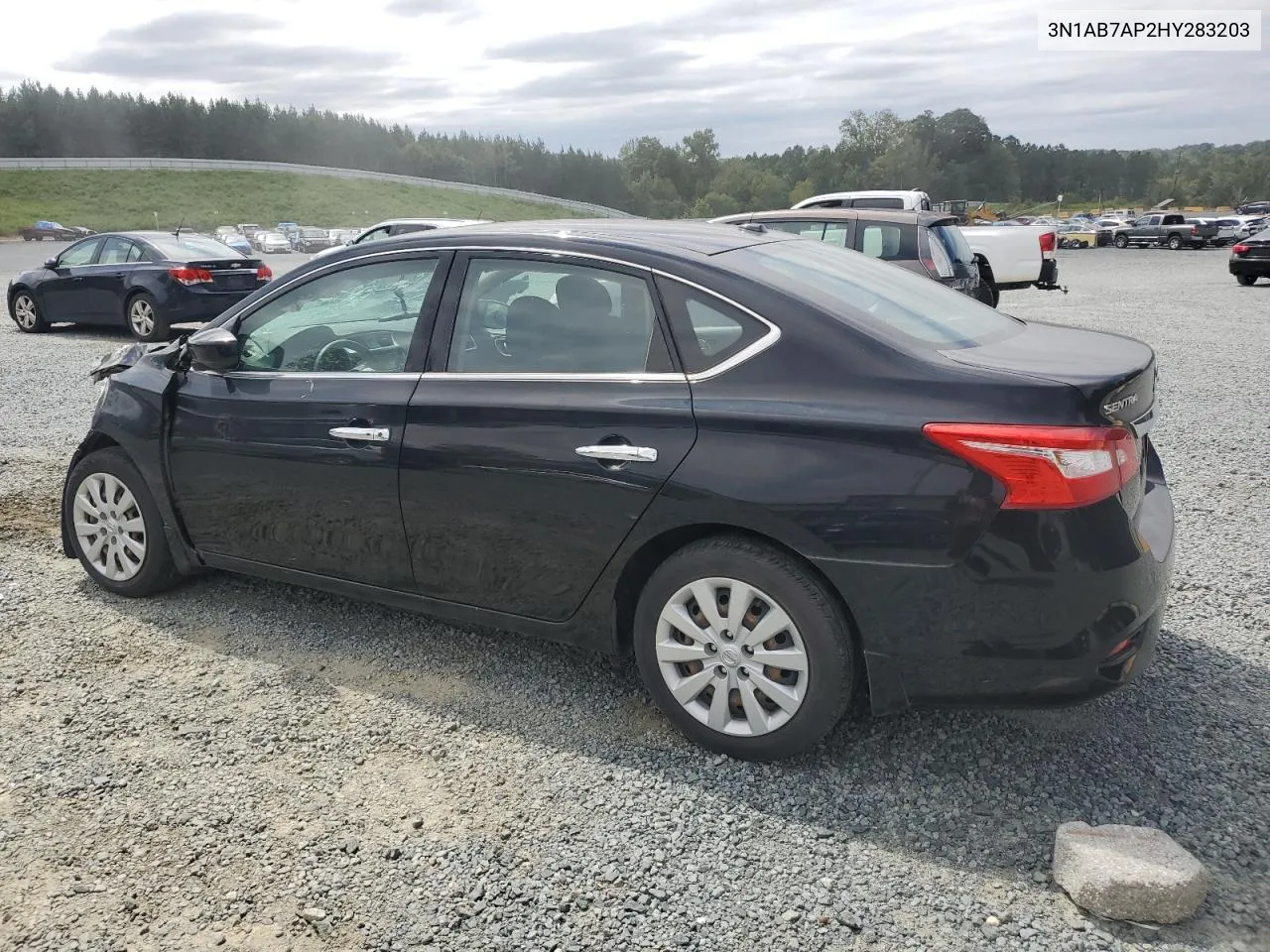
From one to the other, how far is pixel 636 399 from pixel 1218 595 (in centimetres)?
288

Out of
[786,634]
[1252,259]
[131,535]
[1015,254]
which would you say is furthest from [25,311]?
[1252,259]

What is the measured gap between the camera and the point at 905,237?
415 inches

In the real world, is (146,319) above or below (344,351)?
below

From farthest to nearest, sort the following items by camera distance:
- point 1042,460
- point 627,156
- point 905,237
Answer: point 627,156, point 905,237, point 1042,460

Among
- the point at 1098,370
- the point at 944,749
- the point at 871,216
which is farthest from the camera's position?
the point at 871,216

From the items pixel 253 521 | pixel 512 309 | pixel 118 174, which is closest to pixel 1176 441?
pixel 512 309

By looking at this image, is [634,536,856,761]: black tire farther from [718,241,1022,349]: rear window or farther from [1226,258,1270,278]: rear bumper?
[1226,258,1270,278]: rear bumper

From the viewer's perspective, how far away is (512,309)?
3738 millimetres

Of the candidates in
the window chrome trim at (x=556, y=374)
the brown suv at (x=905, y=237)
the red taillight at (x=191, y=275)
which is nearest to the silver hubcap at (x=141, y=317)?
the red taillight at (x=191, y=275)

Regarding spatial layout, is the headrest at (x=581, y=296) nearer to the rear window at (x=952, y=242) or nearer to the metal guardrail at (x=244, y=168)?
the rear window at (x=952, y=242)

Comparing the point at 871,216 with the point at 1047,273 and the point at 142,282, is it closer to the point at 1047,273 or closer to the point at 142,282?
the point at 1047,273

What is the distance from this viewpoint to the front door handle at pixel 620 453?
325 cm

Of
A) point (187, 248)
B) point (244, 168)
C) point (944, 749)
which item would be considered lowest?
point (944, 749)

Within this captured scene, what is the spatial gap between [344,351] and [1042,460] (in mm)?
2591
